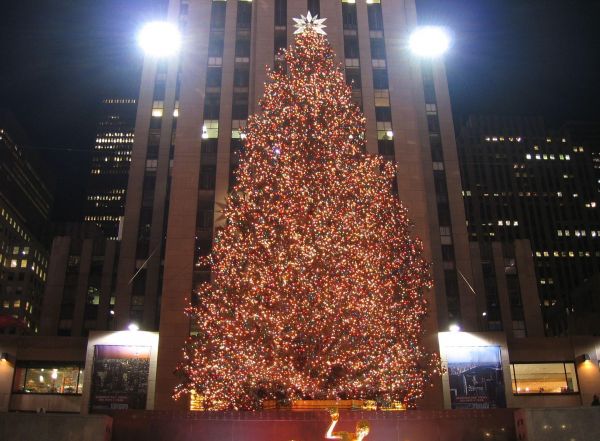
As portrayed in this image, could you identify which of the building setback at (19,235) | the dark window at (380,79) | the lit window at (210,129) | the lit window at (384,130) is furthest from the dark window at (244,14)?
the building setback at (19,235)

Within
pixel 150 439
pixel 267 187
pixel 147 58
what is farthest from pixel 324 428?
pixel 147 58

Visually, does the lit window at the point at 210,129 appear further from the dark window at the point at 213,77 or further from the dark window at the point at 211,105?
the dark window at the point at 213,77

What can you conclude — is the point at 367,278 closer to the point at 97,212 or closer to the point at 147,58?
the point at 147,58

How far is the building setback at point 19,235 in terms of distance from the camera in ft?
408

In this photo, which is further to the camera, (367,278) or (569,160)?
(569,160)

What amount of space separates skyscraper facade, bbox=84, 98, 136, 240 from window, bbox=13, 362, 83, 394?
12196 centimetres

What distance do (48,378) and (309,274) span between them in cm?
2111

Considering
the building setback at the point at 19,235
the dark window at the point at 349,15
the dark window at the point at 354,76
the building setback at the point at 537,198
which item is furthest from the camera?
the building setback at the point at 19,235

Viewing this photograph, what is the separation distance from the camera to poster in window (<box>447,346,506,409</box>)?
3158 centimetres

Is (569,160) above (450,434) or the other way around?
above

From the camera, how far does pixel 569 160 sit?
13212cm

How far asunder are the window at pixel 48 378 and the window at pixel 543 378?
26.3 metres

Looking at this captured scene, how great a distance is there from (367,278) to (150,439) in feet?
31.3

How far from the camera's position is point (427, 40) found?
42.2 metres
